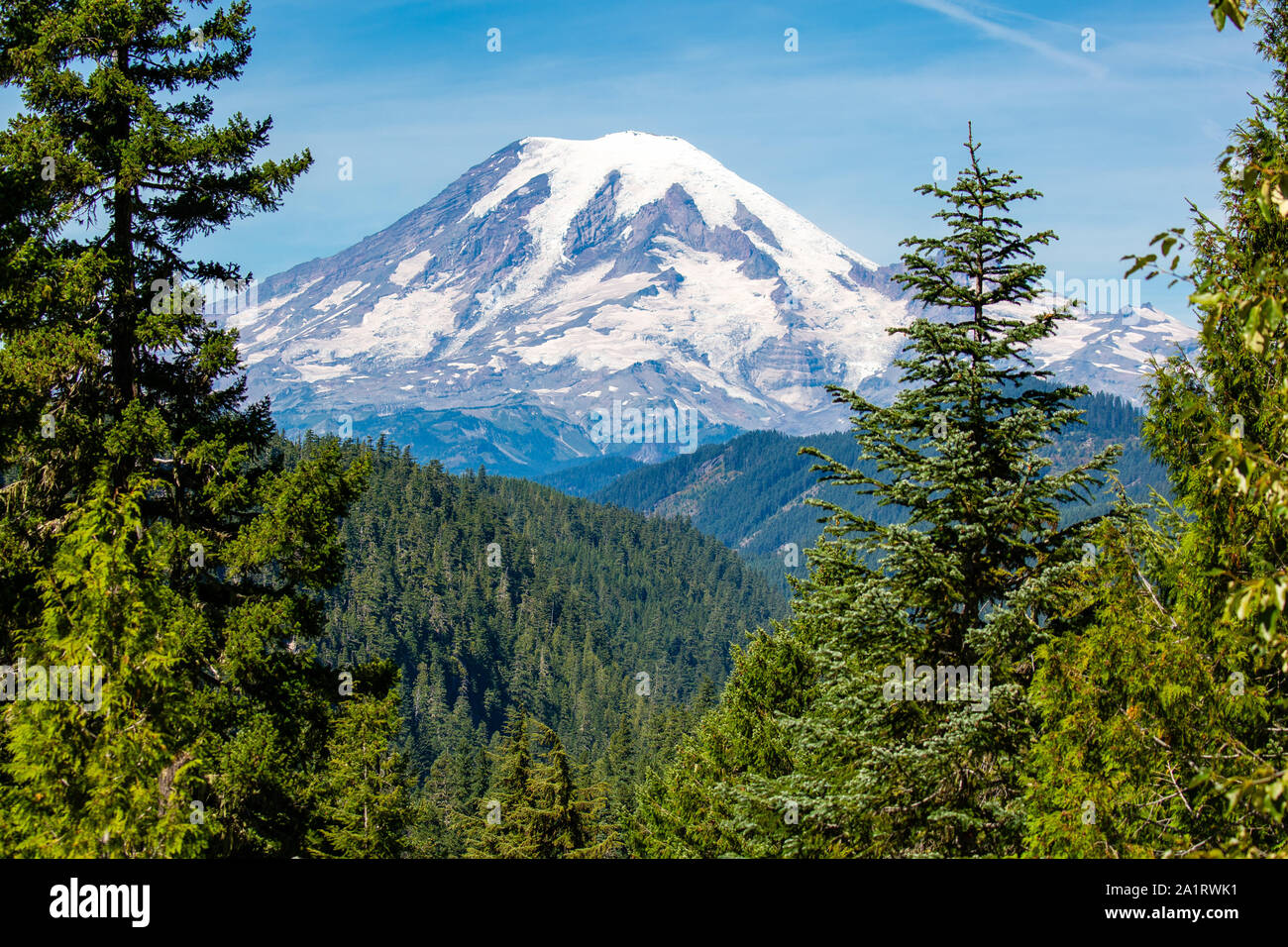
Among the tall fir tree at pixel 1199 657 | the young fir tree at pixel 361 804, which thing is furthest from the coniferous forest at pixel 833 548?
the young fir tree at pixel 361 804

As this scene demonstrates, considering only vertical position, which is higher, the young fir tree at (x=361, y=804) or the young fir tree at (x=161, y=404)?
the young fir tree at (x=161, y=404)

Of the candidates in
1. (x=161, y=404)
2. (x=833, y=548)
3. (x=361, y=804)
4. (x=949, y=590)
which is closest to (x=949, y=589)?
(x=949, y=590)

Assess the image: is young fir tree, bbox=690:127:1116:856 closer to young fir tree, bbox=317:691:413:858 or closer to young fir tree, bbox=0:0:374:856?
young fir tree, bbox=0:0:374:856

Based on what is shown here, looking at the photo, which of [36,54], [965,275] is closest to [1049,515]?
[965,275]

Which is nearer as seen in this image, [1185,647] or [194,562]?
[1185,647]

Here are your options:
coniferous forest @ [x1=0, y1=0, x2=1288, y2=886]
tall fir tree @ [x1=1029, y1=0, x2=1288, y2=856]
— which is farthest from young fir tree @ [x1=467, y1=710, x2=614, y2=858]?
tall fir tree @ [x1=1029, y1=0, x2=1288, y2=856]

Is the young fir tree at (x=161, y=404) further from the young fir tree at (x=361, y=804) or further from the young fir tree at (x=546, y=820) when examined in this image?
the young fir tree at (x=546, y=820)

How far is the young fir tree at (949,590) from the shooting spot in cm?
1259

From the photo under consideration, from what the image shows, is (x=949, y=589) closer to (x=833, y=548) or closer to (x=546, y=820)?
(x=833, y=548)

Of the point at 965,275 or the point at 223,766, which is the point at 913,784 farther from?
the point at 223,766

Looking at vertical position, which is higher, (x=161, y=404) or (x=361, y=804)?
(x=161, y=404)

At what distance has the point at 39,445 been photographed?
484 inches

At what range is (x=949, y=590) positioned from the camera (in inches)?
512

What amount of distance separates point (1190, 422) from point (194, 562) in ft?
39.9
